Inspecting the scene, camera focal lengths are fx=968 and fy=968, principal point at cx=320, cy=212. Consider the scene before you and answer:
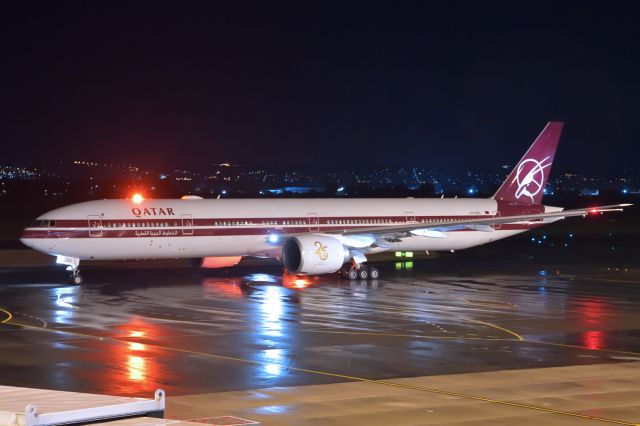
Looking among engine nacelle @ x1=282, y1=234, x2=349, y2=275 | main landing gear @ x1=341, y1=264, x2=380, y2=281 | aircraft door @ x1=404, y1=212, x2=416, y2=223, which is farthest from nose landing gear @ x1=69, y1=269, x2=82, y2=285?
aircraft door @ x1=404, y1=212, x2=416, y2=223

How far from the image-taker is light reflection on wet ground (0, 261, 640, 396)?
19.3 meters

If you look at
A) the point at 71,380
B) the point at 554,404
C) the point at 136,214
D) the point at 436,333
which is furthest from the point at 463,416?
the point at 136,214

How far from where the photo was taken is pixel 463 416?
14578mm

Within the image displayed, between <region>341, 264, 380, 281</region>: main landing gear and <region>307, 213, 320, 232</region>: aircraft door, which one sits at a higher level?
<region>307, 213, 320, 232</region>: aircraft door

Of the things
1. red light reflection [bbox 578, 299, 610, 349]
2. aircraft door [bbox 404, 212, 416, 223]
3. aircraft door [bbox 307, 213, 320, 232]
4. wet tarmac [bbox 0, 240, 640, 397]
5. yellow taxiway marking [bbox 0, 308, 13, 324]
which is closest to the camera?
wet tarmac [bbox 0, 240, 640, 397]

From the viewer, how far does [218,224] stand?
131ft

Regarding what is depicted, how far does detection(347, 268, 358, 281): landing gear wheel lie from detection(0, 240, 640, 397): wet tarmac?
0.70 meters

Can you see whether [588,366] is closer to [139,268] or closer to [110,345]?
[110,345]

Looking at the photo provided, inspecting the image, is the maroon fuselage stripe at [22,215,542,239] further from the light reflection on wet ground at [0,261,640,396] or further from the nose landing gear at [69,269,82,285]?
the light reflection on wet ground at [0,261,640,396]

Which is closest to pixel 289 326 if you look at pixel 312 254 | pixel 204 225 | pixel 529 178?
pixel 312 254

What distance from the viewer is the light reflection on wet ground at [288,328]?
1934 centimetres

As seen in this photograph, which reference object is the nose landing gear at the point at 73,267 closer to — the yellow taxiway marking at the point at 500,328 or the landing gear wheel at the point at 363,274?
the landing gear wheel at the point at 363,274

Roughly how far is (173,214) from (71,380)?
2113cm

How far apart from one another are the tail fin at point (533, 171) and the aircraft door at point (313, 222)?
10376 millimetres
